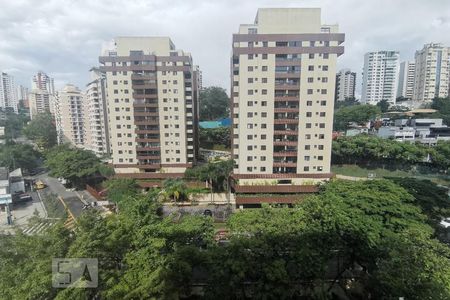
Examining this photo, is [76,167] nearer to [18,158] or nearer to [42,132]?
[18,158]

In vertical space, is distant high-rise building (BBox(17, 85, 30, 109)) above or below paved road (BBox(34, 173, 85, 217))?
above

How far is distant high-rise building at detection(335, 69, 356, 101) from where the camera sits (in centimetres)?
12438

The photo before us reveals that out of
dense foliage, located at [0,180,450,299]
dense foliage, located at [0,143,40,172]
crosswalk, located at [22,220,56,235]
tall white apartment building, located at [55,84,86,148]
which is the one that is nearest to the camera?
dense foliage, located at [0,180,450,299]

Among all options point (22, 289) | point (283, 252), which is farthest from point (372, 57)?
point (22, 289)

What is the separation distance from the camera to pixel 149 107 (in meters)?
42.3

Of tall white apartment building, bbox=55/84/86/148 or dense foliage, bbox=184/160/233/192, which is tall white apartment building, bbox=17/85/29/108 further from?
dense foliage, bbox=184/160/233/192

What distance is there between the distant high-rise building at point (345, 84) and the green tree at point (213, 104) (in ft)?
217

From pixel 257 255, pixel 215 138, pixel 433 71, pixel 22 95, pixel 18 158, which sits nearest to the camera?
pixel 257 255

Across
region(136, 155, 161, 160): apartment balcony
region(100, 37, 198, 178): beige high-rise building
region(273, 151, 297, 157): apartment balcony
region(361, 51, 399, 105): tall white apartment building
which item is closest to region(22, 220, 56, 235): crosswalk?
region(100, 37, 198, 178): beige high-rise building

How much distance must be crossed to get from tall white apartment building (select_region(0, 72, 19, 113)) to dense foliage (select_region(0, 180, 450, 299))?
479 ft

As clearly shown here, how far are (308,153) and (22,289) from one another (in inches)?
1273

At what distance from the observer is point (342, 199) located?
67.6ft

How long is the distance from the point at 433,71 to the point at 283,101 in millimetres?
95612

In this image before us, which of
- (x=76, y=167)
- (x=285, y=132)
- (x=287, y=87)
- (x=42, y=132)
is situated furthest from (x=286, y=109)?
(x=42, y=132)
